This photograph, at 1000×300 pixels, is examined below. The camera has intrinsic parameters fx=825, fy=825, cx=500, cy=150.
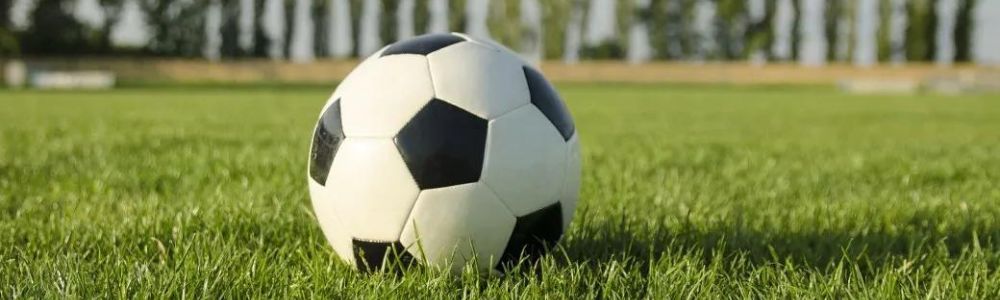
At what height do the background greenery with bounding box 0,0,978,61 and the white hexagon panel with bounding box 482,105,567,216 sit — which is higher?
the white hexagon panel with bounding box 482,105,567,216

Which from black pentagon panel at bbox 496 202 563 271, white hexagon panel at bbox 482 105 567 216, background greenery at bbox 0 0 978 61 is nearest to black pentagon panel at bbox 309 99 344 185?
white hexagon panel at bbox 482 105 567 216

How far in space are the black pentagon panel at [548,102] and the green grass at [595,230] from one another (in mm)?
381

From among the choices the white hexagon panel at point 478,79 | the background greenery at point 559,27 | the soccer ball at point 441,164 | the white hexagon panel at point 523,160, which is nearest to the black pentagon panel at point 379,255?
the soccer ball at point 441,164

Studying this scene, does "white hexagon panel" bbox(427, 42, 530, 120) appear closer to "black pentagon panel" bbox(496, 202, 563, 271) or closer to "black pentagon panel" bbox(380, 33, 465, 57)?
"black pentagon panel" bbox(380, 33, 465, 57)

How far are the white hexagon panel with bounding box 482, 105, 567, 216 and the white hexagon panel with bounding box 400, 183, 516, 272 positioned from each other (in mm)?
41

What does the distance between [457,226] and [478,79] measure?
1.34ft

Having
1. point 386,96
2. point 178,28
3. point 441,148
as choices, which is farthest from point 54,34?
point 441,148

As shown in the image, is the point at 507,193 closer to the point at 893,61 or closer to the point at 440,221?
the point at 440,221

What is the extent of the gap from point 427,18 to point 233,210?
51.8 meters

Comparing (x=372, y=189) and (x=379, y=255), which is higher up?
(x=372, y=189)

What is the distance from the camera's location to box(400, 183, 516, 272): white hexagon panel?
7.00 feet

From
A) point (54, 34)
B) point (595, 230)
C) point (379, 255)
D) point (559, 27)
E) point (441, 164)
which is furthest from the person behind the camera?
point (559, 27)

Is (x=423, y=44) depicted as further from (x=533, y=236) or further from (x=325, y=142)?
(x=533, y=236)

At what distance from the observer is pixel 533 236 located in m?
2.31
